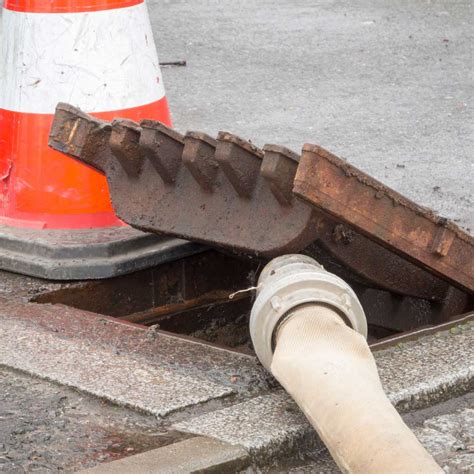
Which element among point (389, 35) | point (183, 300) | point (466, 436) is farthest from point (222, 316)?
point (389, 35)

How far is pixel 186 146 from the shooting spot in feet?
12.4

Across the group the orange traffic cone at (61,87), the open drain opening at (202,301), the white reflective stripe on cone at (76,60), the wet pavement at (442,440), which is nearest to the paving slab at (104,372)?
the wet pavement at (442,440)

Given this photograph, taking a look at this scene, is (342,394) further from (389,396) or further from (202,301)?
(202,301)

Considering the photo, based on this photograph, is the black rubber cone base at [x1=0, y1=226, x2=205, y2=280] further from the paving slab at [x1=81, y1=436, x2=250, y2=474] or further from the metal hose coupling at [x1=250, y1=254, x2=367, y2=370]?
the paving slab at [x1=81, y1=436, x2=250, y2=474]

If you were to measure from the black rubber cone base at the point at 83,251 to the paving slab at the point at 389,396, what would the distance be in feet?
3.37

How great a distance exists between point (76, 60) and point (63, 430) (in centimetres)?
162

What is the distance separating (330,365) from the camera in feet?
9.71

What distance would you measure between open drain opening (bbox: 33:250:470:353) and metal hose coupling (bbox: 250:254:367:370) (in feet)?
2.58

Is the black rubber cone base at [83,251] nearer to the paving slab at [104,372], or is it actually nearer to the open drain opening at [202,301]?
the open drain opening at [202,301]

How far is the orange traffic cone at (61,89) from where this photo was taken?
4238 mm

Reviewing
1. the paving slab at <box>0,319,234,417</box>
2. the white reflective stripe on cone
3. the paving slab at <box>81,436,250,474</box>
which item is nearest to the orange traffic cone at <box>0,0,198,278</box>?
the white reflective stripe on cone

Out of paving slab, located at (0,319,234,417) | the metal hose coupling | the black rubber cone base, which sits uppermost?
the metal hose coupling

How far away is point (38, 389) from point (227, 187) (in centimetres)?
94

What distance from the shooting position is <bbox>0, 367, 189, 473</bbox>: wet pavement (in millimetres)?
2902
